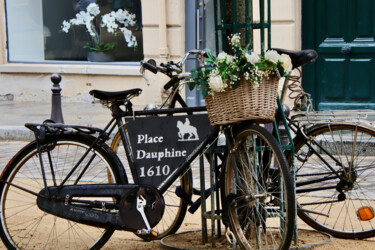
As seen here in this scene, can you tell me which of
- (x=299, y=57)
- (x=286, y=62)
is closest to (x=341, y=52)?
(x=299, y=57)

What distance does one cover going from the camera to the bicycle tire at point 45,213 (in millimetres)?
4832

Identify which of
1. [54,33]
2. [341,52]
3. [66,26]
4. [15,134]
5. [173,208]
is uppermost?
[66,26]

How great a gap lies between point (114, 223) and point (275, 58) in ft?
4.37

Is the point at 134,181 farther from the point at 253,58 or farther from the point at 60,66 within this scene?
the point at 60,66

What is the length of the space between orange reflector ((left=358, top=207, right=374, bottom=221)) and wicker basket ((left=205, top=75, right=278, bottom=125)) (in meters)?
1.11

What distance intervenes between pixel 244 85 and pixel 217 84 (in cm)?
15

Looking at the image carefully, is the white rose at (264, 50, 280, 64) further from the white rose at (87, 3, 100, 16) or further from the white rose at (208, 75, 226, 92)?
the white rose at (87, 3, 100, 16)

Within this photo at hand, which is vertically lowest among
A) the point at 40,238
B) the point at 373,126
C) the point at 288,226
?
the point at 40,238

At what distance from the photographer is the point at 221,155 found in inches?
192

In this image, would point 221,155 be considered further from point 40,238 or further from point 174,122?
point 40,238

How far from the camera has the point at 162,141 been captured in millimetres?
4863

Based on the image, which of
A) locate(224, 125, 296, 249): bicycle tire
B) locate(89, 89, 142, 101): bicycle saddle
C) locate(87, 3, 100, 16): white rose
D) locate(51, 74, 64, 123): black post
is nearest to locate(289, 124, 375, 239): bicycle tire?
locate(224, 125, 296, 249): bicycle tire

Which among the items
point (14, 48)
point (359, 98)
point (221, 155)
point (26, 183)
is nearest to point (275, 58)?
point (221, 155)

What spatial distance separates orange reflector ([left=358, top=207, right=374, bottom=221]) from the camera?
508cm
